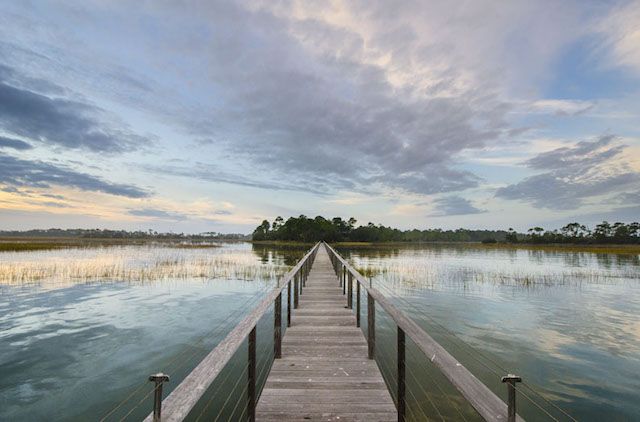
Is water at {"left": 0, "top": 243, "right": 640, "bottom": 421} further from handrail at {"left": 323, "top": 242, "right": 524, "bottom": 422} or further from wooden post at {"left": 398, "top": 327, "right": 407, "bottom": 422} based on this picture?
handrail at {"left": 323, "top": 242, "right": 524, "bottom": 422}

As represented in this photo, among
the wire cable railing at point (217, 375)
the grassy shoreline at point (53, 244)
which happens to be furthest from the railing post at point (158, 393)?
the grassy shoreline at point (53, 244)

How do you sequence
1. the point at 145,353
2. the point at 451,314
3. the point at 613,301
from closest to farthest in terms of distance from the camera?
1. the point at 145,353
2. the point at 451,314
3. the point at 613,301

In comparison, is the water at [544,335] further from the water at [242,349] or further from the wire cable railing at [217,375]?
the wire cable railing at [217,375]

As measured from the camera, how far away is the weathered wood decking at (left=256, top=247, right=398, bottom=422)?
12.1 feet

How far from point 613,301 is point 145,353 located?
19.0 metres

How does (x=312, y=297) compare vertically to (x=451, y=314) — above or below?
above

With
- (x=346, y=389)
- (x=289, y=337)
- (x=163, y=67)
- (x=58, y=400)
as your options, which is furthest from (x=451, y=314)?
(x=163, y=67)

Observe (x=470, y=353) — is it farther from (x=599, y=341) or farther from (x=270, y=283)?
(x=270, y=283)

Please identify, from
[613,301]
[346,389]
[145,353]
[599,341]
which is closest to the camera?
[346,389]

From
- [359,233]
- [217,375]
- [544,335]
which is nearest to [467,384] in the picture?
[217,375]

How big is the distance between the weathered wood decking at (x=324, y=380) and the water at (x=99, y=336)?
3.21 meters

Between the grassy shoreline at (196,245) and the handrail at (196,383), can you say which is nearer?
the handrail at (196,383)

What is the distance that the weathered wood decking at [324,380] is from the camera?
3.70 meters

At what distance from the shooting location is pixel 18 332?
9781 millimetres
